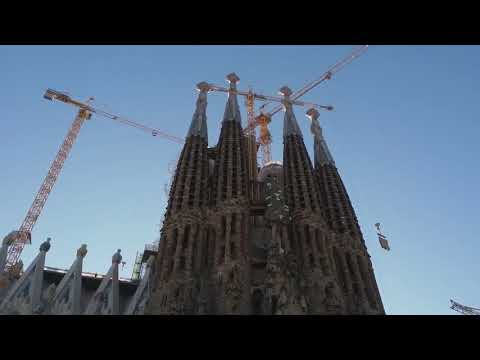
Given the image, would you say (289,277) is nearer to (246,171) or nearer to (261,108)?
(246,171)

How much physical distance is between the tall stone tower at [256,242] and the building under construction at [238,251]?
58 millimetres

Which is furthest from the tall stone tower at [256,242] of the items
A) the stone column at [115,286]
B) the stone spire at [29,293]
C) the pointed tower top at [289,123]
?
the stone spire at [29,293]

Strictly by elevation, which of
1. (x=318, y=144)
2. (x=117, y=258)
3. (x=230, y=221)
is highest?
(x=318, y=144)

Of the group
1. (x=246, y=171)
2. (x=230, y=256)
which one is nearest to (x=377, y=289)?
(x=230, y=256)

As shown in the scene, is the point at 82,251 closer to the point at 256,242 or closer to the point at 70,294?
the point at 70,294

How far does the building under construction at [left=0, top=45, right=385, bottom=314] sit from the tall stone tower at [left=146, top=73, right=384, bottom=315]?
58 millimetres

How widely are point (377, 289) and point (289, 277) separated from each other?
18.9ft

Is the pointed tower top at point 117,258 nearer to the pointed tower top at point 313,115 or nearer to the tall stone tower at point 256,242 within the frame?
the tall stone tower at point 256,242

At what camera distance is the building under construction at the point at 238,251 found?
19.2m

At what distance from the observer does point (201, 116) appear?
32.9 m

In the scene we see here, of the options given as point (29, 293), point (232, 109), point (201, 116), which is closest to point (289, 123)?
point (232, 109)

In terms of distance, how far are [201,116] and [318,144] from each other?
903 cm

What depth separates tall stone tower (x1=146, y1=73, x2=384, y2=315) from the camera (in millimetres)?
19062
